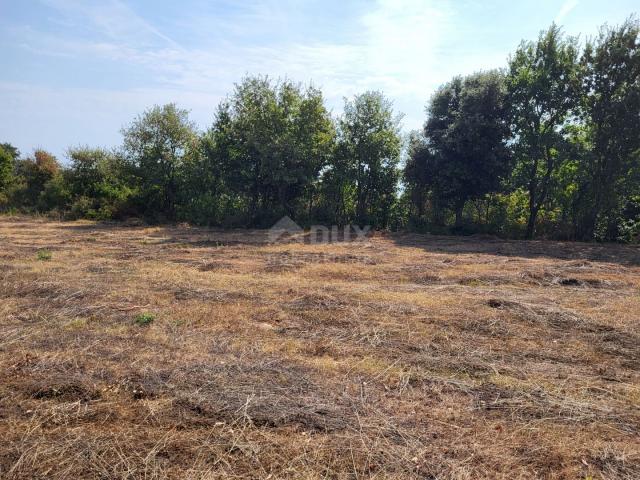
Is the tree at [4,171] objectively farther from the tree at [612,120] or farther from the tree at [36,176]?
the tree at [612,120]

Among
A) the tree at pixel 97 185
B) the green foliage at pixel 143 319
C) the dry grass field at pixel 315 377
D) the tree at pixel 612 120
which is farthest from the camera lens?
the tree at pixel 97 185

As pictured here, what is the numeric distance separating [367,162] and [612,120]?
772cm

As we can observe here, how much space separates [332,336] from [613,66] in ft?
44.6

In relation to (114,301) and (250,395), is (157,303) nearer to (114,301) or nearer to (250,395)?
(114,301)

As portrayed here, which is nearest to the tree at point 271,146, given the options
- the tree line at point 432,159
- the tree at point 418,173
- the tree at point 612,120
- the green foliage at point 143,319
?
the tree line at point 432,159

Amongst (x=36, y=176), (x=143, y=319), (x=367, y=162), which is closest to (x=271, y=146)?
(x=367, y=162)

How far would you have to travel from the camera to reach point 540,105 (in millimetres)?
13688

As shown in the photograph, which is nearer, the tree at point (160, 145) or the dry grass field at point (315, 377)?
the dry grass field at point (315, 377)

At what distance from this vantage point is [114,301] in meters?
5.01

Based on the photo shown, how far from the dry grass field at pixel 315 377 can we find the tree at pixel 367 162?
994 centimetres

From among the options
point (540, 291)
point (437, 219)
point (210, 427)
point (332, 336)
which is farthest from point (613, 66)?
point (210, 427)

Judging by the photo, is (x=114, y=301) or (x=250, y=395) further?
(x=114, y=301)

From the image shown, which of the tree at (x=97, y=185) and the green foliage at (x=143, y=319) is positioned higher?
the tree at (x=97, y=185)

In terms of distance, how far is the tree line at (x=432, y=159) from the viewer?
1309 centimetres
